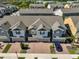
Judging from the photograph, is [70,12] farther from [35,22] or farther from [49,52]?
[49,52]

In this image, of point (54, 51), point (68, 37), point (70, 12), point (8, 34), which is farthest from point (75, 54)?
point (70, 12)

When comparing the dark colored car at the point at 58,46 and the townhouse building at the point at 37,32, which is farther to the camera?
the townhouse building at the point at 37,32

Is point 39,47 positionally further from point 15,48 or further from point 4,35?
point 4,35

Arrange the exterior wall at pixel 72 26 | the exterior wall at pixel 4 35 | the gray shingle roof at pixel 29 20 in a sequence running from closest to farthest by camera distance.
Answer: the exterior wall at pixel 4 35 < the exterior wall at pixel 72 26 < the gray shingle roof at pixel 29 20

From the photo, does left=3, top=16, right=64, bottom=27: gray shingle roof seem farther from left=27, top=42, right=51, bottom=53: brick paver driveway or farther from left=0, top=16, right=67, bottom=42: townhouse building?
left=27, top=42, right=51, bottom=53: brick paver driveway

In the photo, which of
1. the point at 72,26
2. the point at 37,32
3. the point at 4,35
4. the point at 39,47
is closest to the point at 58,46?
the point at 39,47

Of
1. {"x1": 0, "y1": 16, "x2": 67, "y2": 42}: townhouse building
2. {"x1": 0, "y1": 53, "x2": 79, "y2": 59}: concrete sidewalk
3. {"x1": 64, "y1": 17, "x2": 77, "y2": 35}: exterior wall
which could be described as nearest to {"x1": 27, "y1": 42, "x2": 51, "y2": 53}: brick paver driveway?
{"x1": 0, "y1": 16, "x2": 67, "y2": 42}: townhouse building

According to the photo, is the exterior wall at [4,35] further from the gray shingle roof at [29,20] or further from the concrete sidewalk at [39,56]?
the concrete sidewalk at [39,56]

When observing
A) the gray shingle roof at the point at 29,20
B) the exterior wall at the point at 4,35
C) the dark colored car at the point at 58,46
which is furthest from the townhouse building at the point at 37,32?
the gray shingle roof at the point at 29,20
